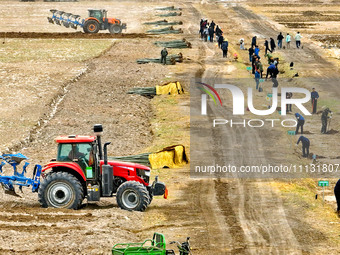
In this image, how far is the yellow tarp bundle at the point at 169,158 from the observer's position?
26.7 m

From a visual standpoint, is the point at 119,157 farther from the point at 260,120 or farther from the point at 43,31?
the point at 43,31

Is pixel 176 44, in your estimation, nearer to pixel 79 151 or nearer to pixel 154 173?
pixel 154 173

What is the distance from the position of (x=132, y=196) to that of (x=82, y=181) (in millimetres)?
1529

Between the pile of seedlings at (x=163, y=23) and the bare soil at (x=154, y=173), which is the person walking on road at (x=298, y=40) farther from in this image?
the pile of seedlings at (x=163, y=23)

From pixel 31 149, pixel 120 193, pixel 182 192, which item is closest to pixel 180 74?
pixel 31 149

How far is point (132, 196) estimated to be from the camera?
65.6 ft

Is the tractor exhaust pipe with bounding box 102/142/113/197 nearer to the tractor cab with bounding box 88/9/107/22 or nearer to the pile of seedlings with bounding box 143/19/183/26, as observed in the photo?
the tractor cab with bounding box 88/9/107/22

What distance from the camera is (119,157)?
87.8ft

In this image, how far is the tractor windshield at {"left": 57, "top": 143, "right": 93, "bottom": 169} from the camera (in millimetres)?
19891

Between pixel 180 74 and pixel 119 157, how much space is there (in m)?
22.4

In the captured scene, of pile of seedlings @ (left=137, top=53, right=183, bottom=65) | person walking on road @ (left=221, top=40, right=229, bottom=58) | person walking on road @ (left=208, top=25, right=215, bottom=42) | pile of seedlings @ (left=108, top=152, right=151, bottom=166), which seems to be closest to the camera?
pile of seedlings @ (left=108, top=152, right=151, bottom=166)

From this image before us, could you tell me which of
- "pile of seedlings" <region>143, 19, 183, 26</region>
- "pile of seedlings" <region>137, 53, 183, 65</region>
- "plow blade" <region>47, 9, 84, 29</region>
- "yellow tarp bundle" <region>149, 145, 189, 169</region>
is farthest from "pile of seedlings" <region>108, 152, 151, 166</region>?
"pile of seedlings" <region>143, 19, 183, 26</region>

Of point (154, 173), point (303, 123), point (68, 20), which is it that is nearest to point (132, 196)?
point (154, 173)

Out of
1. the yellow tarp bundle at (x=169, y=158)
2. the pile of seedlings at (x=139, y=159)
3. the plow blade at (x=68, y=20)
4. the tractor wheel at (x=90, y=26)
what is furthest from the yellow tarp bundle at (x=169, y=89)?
the plow blade at (x=68, y=20)
